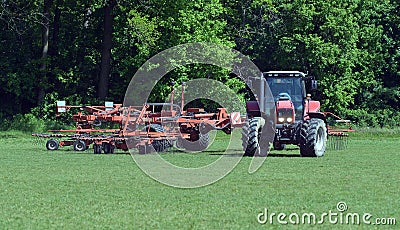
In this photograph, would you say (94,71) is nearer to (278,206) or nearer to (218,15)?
(218,15)

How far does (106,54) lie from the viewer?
4688 centimetres

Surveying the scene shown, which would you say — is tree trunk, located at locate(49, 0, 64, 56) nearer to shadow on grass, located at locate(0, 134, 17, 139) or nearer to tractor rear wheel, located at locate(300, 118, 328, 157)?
shadow on grass, located at locate(0, 134, 17, 139)

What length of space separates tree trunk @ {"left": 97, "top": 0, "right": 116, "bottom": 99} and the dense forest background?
5 cm

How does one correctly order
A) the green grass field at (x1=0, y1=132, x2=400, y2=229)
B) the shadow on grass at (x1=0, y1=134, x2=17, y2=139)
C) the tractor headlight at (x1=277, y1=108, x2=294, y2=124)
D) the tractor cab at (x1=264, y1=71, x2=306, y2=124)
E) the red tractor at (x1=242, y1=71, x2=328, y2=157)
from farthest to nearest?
the shadow on grass at (x1=0, y1=134, x2=17, y2=139) → the tractor cab at (x1=264, y1=71, x2=306, y2=124) → the tractor headlight at (x1=277, y1=108, x2=294, y2=124) → the red tractor at (x1=242, y1=71, x2=328, y2=157) → the green grass field at (x1=0, y1=132, x2=400, y2=229)

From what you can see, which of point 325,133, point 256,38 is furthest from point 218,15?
point 325,133

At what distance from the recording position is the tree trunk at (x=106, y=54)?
4672 centimetres

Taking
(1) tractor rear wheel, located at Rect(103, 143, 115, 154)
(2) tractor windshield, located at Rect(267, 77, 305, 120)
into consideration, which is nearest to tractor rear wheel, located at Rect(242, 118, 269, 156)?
(2) tractor windshield, located at Rect(267, 77, 305, 120)

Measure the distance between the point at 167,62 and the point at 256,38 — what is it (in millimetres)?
6745

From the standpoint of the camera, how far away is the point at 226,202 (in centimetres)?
1466

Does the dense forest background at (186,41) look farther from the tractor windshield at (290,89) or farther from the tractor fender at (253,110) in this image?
the tractor windshield at (290,89)

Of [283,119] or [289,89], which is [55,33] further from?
[283,119]

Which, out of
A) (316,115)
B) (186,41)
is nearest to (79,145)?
(316,115)

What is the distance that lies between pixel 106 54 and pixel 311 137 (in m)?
22.7

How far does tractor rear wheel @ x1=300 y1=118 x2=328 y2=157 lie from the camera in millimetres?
25781
